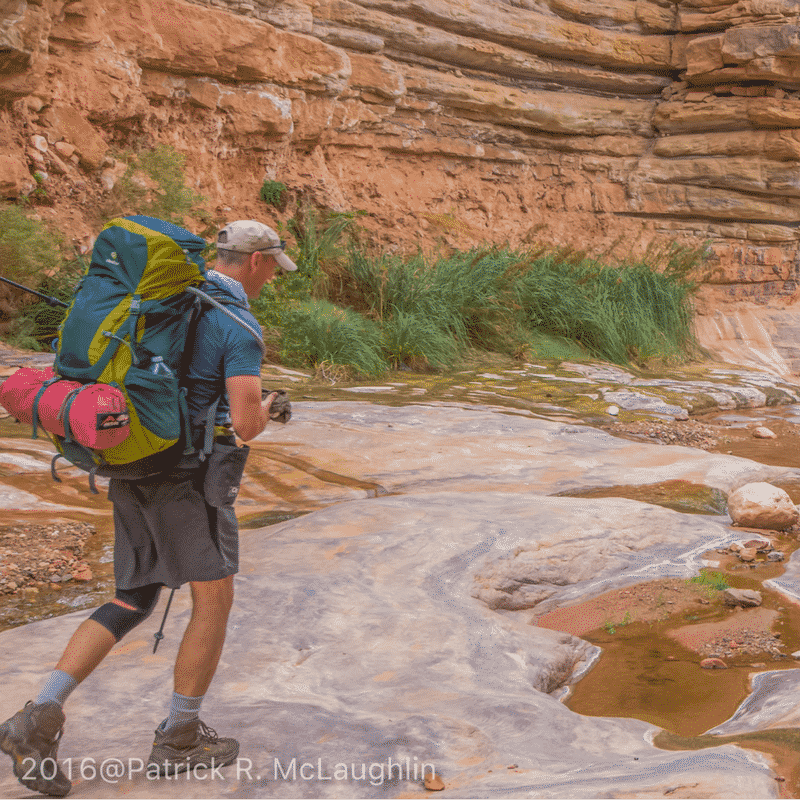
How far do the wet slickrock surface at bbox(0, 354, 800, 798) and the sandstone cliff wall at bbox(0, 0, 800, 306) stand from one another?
5593mm

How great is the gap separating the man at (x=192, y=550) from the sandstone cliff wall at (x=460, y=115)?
7.27 metres

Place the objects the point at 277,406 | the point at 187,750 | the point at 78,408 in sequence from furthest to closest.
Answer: the point at 277,406
the point at 187,750
the point at 78,408

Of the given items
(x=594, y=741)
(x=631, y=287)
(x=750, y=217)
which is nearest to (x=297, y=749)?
(x=594, y=741)

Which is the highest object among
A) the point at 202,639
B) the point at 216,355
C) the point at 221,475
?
the point at 216,355

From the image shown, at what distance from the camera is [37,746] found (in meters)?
1.96

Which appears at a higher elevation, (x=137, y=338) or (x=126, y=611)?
(x=137, y=338)

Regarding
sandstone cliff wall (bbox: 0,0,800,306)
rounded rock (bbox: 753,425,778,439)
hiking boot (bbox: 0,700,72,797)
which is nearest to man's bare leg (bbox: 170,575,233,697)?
hiking boot (bbox: 0,700,72,797)

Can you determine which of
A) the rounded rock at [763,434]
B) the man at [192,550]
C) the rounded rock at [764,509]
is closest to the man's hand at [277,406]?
the man at [192,550]

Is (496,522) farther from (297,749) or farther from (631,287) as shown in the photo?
(631,287)

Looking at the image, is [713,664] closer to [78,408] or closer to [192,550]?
[192,550]

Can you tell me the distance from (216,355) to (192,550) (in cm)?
49

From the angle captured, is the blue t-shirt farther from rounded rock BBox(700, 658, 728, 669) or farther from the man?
rounded rock BBox(700, 658, 728, 669)

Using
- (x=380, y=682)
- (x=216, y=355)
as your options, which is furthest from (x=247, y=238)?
(x=380, y=682)

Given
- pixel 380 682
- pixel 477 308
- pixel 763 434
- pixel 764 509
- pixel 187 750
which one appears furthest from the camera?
pixel 477 308
